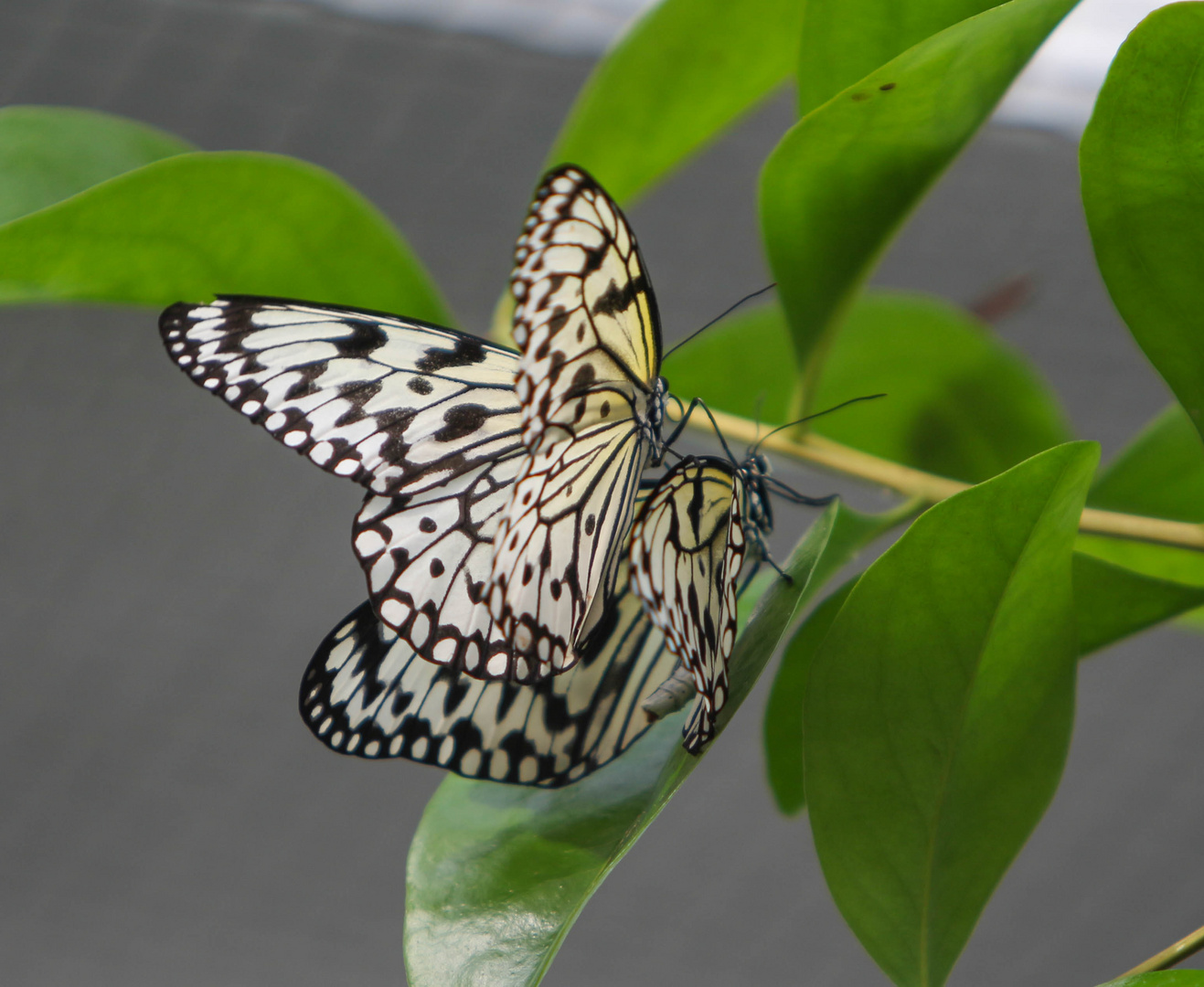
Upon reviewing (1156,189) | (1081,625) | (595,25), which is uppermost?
(595,25)

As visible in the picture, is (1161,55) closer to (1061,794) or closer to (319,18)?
(319,18)

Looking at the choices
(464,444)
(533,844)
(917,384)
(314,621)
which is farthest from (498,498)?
(314,621)

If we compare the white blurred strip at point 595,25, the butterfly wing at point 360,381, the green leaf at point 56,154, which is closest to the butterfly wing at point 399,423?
the butterfly wing at point 360,381

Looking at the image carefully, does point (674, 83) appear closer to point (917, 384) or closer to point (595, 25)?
point (917, 384)

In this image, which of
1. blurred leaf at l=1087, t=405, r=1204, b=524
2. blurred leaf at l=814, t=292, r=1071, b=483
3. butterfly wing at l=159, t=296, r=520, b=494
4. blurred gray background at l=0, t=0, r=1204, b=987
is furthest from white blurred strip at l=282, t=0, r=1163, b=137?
butterfly wing at l=159, t=296, r=520, b=494

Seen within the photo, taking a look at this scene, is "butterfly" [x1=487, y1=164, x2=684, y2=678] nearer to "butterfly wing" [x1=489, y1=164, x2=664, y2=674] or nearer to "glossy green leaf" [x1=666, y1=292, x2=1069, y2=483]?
"butterfly wing" [x1=489, y1=164, x2=664, y2=674]

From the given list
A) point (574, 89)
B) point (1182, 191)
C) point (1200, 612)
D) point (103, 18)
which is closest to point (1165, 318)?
point (1182, 191)
